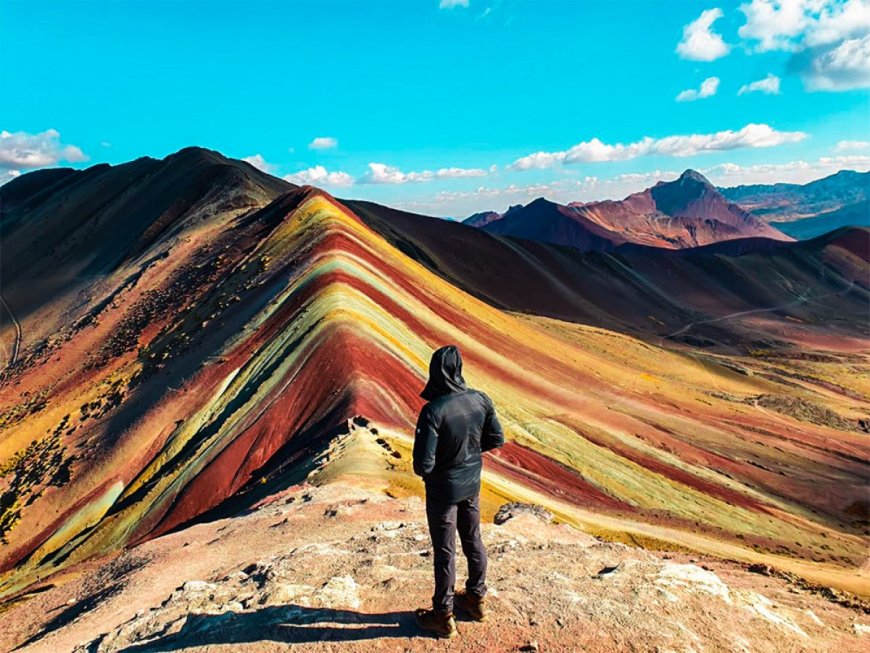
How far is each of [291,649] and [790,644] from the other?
5.23 metres

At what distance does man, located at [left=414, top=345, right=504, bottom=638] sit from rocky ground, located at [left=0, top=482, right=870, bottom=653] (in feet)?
1.28

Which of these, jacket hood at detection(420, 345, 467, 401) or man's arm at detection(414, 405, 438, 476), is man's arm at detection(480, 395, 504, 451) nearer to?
jacket hood at detection(420, 345, 467, 401)

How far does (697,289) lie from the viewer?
93.7 metres

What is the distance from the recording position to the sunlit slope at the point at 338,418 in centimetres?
1683

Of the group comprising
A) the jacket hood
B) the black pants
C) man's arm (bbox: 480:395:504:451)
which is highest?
the jacket hood

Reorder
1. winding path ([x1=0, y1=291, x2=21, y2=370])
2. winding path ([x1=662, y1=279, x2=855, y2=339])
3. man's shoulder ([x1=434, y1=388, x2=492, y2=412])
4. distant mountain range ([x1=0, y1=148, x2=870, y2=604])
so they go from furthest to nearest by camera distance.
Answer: winding path ([x1=662, y1=279, x2=855, y2=339])
winding path ([x1=0, y1=291, x2=21, y2=370])
distant mountain range ([x1=0, y1=148, x2=870, y2=604])
man's shoulder ([x1=434, y1=388, x2=492, y2=412])

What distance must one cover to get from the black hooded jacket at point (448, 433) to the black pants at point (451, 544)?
0.15 meters

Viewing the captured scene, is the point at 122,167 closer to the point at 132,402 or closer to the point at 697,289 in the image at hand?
the point at 132,402

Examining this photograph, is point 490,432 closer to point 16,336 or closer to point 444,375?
point 444,375

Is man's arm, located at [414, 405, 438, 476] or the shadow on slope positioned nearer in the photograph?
man's arm, located at [414, 405, 438, 476]

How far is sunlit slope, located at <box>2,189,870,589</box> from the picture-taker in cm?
1683

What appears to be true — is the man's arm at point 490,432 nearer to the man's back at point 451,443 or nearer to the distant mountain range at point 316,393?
the man's back at point 451,443

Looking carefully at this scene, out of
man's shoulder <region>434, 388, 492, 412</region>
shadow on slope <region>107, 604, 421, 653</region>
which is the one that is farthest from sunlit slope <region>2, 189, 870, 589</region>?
man's shoulder <region>434, 388, 492, 412</region>

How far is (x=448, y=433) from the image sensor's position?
17.4 ft
